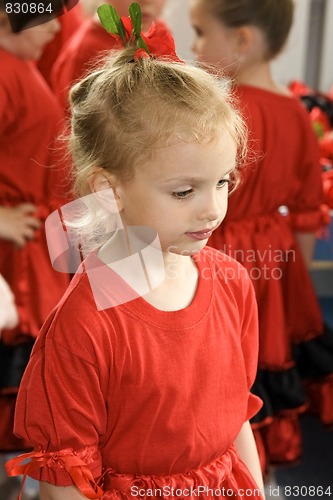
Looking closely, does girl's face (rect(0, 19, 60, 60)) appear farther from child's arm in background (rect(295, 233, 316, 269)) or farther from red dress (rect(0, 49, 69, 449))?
child's arm in background (rect(295, 233, 316, 269))

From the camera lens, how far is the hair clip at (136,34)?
0.52 metres

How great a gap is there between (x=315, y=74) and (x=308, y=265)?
61 centimetres

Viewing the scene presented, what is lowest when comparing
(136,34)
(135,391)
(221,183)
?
(135,391)

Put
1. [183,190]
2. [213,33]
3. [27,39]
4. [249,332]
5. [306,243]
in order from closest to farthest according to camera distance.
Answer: [183,190], [249,332], [27,39], [213,33], [306,243]

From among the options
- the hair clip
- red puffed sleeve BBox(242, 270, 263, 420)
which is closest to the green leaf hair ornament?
the hair clip

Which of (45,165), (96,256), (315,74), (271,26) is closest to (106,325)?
(96,256)

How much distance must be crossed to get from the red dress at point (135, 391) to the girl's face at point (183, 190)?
6 centimetres

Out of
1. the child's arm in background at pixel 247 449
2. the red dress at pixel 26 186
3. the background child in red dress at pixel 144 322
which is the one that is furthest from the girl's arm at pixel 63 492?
the red dress at pixel 26 186

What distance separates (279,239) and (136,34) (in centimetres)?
52

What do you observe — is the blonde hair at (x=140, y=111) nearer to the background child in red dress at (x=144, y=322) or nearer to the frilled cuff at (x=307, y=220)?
the background child in red dress at (x=144, y=322)

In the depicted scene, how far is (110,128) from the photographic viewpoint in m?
0.53

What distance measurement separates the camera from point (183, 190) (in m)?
0.52

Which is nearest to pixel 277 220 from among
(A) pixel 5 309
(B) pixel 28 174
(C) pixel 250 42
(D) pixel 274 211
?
(D) pixel 274 211

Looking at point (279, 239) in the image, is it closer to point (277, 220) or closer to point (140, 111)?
point (277, 220)
